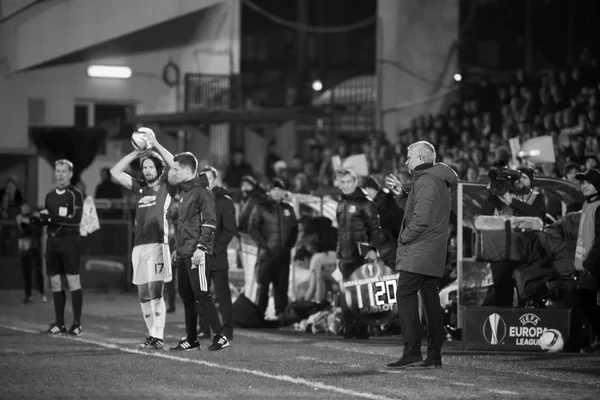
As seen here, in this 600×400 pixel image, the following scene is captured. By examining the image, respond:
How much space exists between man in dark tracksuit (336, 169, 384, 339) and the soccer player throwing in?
9.44 feet

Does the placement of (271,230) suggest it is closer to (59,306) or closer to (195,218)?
(59,306)

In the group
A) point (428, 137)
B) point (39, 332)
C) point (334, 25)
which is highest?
point (334, 25)

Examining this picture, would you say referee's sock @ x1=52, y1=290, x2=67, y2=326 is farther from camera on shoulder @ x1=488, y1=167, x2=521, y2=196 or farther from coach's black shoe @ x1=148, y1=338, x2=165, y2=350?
camera on shoulder @ x1=488, y1=167, x2=521, y2=196

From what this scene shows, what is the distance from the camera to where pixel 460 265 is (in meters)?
14.4

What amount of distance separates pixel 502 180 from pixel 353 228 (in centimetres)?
220

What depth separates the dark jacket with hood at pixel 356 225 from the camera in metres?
15.5

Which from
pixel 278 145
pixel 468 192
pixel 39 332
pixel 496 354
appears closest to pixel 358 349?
pixel 496 354

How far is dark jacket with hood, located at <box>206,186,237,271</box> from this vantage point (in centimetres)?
1457

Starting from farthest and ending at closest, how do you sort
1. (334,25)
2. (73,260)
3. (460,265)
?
(334,25) < (73,260) < (460,265)

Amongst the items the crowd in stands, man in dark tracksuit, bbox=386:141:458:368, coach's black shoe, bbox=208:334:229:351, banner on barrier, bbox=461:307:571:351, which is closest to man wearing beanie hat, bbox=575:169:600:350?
banner on barrier, bbox=461:307:571:351

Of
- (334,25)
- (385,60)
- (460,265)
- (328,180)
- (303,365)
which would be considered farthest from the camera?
(334,25)

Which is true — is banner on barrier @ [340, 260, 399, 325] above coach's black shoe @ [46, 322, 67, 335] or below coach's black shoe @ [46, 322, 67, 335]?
above

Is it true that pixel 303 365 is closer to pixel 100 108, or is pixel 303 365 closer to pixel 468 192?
pixel 468 192

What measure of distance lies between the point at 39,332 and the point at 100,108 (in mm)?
16685
